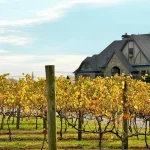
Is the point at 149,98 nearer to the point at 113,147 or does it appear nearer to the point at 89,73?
the point at 113,147

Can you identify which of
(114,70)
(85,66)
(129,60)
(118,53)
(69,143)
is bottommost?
(69,143)

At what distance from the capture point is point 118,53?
62531mm

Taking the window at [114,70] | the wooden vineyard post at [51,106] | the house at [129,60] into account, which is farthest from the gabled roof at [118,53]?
the wooden vineyard post at [51,106]

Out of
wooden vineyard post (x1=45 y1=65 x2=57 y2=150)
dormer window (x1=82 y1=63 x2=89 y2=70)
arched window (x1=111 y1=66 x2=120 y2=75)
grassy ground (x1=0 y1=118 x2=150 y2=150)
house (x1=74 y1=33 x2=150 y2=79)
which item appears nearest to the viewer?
wooden vineyard post (x1=45 y1=65 x2=57 y2=150)

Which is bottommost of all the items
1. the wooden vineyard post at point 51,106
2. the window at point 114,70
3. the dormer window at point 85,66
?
the wooden vineyard post at point 51,106

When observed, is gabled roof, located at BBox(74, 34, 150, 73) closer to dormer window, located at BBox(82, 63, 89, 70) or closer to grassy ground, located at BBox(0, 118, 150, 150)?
dormer window, located at BBox(82, 63, 89, 70)

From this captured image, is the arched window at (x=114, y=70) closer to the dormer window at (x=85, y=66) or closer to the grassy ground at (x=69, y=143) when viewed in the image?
the dormer window at (x=85, y=66)

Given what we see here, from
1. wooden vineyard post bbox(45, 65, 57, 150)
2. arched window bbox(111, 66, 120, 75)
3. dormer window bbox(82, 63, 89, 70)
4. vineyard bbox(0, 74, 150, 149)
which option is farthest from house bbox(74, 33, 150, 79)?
wooden vineyard post bbox(45, 65, 57, 150)

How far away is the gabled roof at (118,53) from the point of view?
201 ft

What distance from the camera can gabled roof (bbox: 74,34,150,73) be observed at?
201ft

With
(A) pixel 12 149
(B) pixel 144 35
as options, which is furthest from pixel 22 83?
(B) pixel 144 35

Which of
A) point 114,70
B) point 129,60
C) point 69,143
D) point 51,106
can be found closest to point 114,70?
point 114,70

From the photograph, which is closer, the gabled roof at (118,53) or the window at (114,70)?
the gabled roof at (118,53)

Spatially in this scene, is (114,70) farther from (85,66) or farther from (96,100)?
(96,100)
